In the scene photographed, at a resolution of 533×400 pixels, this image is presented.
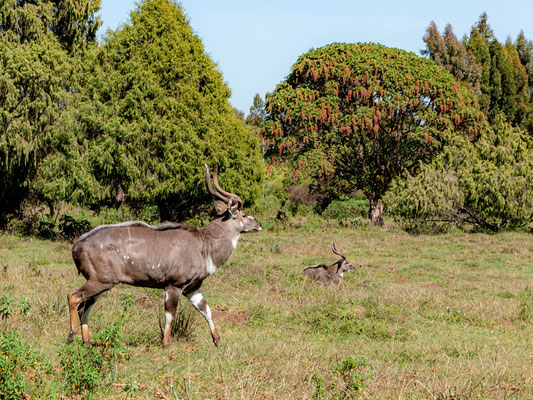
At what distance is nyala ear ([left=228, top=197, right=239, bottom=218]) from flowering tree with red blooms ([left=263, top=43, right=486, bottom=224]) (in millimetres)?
21398

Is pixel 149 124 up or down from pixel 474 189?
up

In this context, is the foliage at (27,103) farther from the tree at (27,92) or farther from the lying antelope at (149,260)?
the lying antelope at (149,260)

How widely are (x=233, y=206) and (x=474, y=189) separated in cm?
2102

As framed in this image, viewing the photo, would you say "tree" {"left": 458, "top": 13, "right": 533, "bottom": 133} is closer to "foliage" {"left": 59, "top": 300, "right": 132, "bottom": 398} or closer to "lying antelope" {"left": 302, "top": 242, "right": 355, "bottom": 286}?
"lying antelope" {"left": 302, "top": 242, "right": 355, "bottom": 286}

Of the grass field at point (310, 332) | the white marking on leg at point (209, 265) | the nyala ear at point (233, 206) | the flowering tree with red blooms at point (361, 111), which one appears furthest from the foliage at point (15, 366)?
the flowering tree with red blooms at point (361, 111)

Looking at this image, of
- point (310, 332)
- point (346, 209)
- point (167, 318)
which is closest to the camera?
point (167, 318)

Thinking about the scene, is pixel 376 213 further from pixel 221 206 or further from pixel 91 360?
pixel 91 360

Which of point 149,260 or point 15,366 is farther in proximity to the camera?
point 149,260

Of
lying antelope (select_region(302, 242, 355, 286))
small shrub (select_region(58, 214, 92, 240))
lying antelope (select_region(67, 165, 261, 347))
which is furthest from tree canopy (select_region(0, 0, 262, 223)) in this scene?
lying antelope (select_region(67, 165, 261, 347))

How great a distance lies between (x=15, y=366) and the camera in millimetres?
5281

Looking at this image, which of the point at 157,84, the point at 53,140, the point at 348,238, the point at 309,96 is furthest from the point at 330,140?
the point at 53,140

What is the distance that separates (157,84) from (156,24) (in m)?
2.54

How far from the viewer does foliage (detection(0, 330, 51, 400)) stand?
16.5 feet

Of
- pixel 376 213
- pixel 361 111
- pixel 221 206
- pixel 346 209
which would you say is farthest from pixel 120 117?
pixel 346 209
